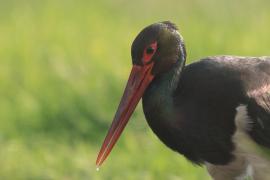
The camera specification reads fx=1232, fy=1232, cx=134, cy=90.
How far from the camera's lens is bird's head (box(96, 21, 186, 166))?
6.66 meters

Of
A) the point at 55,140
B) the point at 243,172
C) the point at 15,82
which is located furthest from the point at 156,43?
the point at 15,82

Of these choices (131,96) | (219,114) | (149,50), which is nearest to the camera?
(219,114)

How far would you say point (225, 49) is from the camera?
10.2 meters

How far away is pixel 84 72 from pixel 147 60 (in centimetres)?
320

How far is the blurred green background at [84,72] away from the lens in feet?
26.6

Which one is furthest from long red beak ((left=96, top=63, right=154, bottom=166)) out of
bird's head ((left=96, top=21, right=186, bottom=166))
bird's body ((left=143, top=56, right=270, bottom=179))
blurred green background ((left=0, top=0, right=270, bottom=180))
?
blurred green background ((left=0, top=0, right=270, bottom=180))

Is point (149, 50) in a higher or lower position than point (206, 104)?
higher

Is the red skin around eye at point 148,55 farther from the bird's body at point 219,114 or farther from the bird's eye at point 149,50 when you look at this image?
the bird's body at point 219,114

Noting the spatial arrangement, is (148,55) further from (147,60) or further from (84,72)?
(84,72)

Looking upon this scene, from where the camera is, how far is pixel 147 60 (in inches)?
264

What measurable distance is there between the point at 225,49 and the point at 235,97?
3.71 m

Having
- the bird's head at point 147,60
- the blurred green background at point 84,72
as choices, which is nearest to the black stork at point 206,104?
the bird's head at point 147,60

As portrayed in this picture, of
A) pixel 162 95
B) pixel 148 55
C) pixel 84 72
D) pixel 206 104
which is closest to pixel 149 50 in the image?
pixel 148 55

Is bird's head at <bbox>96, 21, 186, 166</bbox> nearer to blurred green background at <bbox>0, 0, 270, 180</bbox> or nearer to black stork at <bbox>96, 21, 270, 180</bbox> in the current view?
black stork at <bbox>96, 21, 270, 180</bbox>
